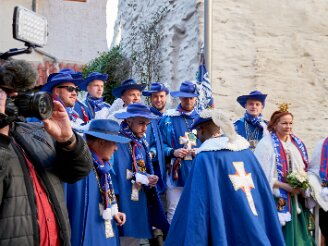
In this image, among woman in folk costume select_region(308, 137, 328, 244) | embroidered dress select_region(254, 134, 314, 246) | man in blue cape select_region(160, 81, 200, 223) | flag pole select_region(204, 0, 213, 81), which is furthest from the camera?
flag pole select_region(204, 0, 213, 81)

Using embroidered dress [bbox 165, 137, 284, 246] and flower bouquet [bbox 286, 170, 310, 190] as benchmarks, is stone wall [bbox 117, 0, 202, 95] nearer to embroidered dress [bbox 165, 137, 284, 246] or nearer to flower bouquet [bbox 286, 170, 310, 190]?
flower bouquet [bbox 286, 170, 310, 190]

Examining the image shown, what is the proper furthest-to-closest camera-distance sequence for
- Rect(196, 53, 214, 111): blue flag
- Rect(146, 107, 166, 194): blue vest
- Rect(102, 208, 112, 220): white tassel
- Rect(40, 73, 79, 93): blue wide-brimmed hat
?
Rect(196, 53, 214, 111): blue flag, Rect(146, 107, 166, 194): blue vest, Rect(40, 73, 79, 93): blue wide-brimmed hat, Rect(102, 208, 112, 220): white tassel

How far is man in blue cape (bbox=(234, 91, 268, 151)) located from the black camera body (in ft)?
15.8

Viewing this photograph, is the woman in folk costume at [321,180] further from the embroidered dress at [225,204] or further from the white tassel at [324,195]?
the embroidered dress at [225,204]

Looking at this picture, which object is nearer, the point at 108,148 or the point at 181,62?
the point at 108,148

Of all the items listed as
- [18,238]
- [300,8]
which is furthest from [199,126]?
[300,8]

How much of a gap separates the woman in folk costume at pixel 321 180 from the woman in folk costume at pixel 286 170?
0.13 metres

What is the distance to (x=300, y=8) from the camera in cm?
912

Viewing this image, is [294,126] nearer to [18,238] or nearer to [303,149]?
[303,149]

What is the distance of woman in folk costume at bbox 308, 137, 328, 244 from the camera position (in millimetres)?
5613

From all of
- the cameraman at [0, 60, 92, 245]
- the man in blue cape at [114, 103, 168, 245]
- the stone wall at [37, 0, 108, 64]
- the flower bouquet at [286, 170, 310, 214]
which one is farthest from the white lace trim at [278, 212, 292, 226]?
the stone wall at [37, 0, 108, 64]

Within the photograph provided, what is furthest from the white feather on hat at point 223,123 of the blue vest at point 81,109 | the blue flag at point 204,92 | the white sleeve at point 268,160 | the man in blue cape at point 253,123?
the blue flag at point 204,92

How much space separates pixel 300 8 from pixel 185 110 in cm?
409

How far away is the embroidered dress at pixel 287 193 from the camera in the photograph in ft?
17.9
